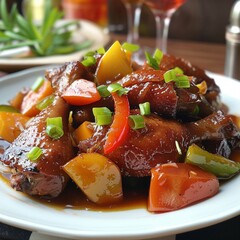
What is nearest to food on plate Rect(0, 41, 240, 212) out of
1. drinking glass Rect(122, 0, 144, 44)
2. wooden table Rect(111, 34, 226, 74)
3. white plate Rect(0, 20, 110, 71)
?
white plate Rect(0, 20, 110, 71)

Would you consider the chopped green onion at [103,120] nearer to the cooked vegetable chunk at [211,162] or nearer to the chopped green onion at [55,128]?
the chopped green onion at [55,128]

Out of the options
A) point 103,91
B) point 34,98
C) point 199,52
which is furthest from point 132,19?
point 103,91

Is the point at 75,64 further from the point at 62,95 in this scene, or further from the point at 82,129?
the point at 82,129

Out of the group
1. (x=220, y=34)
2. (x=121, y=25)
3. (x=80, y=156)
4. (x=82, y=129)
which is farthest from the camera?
(x=121, y=25)

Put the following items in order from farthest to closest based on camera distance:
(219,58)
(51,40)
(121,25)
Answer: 1. (121,25)
2. (219,58)
3. (51,40)

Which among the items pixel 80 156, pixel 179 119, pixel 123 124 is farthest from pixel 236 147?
pixel 80 156

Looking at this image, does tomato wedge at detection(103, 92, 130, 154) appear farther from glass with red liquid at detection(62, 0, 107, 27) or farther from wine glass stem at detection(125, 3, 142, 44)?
glass with red liquid at detection(62, 0, 107, 27)
